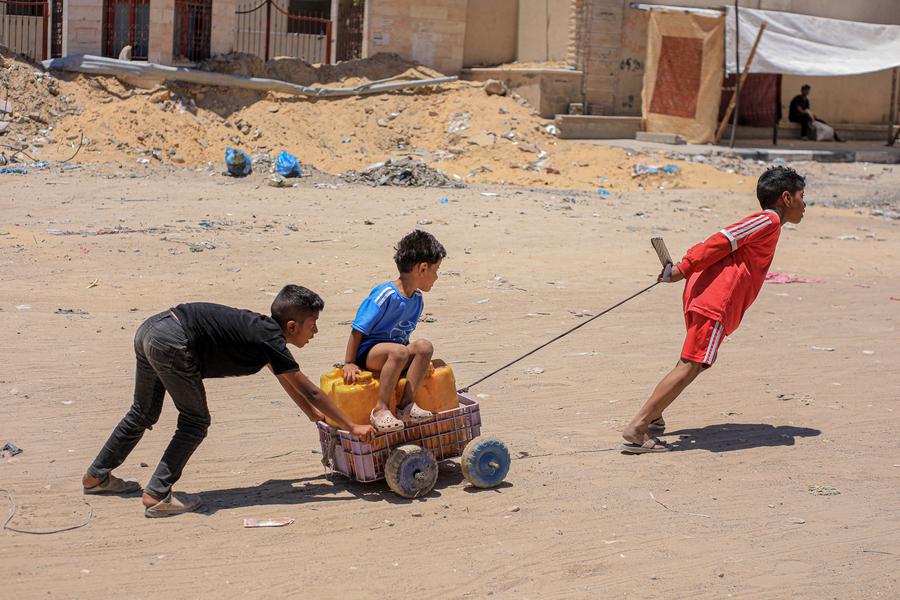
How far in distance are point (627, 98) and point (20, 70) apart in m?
13.0

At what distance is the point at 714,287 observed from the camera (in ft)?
18.4

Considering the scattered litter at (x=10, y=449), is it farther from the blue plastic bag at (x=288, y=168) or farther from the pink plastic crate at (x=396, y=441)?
the blue plastic bag at (x=288, y=168)

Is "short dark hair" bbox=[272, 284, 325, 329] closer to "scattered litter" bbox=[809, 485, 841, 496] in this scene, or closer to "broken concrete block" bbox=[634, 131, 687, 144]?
"scattered litter" bbox=[809, 485, 841, 496]

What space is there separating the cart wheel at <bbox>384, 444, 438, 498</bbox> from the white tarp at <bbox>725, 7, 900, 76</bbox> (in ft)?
65.2

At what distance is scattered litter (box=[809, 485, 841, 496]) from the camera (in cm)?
513

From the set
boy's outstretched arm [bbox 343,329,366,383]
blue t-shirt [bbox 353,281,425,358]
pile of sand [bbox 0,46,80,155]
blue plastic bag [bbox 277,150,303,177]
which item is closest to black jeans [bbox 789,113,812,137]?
blue plastic bag [bbox 277,150,303,177]

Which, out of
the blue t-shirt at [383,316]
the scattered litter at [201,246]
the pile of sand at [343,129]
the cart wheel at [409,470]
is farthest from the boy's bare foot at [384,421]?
the pile of sand at [343,129]

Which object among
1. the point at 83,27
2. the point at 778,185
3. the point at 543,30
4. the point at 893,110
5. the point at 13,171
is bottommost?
the point at 13,171

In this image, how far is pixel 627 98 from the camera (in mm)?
24469

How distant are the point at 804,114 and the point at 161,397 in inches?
958

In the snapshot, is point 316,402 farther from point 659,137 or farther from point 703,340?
point 659,137

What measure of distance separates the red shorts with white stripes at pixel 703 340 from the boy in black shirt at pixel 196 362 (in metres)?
1.92

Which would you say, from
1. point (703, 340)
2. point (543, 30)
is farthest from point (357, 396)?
point (543, 30)

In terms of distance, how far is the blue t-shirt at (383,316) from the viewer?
4.78 metres
